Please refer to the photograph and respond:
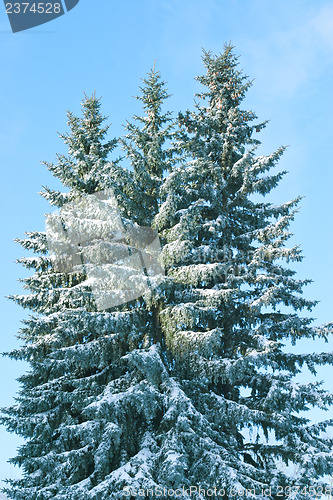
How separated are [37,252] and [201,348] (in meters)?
6.96

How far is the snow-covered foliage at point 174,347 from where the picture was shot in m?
10.1

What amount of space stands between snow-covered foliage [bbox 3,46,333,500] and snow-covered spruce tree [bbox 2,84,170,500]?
0.15 ft

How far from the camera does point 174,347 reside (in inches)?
473

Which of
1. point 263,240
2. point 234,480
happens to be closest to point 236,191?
point 263,240

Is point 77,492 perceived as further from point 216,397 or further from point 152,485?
point 216,397

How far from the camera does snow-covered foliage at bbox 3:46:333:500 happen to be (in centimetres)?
1012

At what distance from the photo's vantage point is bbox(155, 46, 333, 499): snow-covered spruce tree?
10453 mm

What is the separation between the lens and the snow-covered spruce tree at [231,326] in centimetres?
1045

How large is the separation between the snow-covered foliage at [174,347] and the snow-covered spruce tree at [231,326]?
0.05 metres

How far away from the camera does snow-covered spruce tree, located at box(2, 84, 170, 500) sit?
33.2 ft

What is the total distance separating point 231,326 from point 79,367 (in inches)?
190

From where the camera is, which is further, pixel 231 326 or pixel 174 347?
pixel 231 326

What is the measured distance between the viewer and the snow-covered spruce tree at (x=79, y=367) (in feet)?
33.2

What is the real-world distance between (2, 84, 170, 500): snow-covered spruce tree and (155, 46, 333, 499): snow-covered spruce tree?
1.14 m
